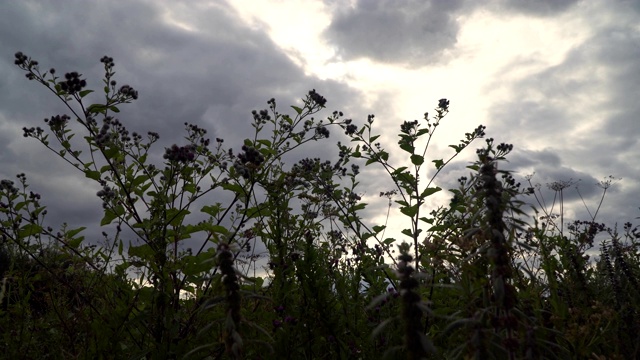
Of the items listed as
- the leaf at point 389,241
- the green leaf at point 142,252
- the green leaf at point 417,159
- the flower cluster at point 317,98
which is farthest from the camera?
the flower cluster at point 317,98

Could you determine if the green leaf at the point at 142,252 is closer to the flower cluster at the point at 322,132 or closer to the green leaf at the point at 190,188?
the green leaf at the point at 190,188

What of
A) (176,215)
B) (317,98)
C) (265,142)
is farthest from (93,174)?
(317,98)

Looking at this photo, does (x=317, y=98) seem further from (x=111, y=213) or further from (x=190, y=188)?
(x=111, y=213)

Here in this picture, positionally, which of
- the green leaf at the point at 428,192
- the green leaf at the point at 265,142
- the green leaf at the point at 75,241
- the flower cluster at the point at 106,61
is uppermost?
the flower cluster at the point at 106,61

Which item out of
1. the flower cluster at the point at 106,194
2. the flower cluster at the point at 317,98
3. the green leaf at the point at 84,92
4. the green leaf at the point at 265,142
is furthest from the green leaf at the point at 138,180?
the flower cluster at the point at 317,98

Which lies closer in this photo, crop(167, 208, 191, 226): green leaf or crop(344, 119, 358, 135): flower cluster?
crop(167, 208, 191, 226): green leaf

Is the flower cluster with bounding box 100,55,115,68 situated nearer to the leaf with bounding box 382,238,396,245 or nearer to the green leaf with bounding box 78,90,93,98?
the green leaf with bounding box 78,90,93,98

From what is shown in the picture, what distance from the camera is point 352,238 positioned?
6.61m

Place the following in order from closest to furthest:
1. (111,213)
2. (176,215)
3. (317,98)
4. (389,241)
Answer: (176,215), (111,213), (389,241), (317,98)

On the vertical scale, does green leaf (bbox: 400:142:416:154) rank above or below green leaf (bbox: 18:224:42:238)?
above

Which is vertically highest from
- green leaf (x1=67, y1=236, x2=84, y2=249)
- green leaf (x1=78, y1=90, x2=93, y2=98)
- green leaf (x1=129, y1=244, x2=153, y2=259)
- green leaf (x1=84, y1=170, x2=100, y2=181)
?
green leaf (x1=78, y1=90, x2=93, y2=98)

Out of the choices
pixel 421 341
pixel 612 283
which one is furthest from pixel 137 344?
pixel 612 283

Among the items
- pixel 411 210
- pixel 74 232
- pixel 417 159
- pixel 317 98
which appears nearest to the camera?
pixel 74 232

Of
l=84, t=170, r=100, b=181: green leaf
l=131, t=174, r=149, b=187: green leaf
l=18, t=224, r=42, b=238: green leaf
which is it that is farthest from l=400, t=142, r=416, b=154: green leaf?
l=18, t=224, r=42, b=238: green leaf
